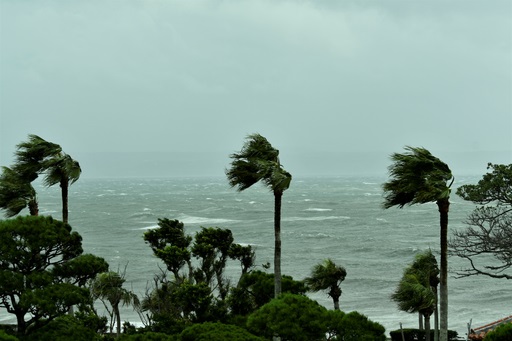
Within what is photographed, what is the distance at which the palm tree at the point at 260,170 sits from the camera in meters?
20.7

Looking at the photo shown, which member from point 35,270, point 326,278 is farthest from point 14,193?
point 326,278

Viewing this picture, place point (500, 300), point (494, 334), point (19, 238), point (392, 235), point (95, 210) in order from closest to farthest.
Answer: point (494, 334) < point (19, 238) < point (500, 300) < point (392, 235) < point (95, 210)

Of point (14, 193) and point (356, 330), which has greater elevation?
point (14, 193)

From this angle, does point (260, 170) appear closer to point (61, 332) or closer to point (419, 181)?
point (419, 181)

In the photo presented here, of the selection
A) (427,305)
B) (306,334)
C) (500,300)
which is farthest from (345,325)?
(500,300)

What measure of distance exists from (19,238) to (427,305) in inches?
522

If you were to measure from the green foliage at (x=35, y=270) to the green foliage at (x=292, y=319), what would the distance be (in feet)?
18.0

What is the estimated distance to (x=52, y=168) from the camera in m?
22.2

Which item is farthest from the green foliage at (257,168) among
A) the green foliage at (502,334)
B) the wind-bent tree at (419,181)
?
the green foliage at (502,334)

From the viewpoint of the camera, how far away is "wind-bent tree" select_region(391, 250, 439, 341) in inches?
817

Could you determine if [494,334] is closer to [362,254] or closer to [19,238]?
[19,238]

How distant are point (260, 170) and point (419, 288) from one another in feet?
21.5

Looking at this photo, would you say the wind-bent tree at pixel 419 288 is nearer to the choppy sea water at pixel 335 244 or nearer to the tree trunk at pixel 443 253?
the tree trunk at pixel 443 253

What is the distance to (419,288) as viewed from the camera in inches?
815
